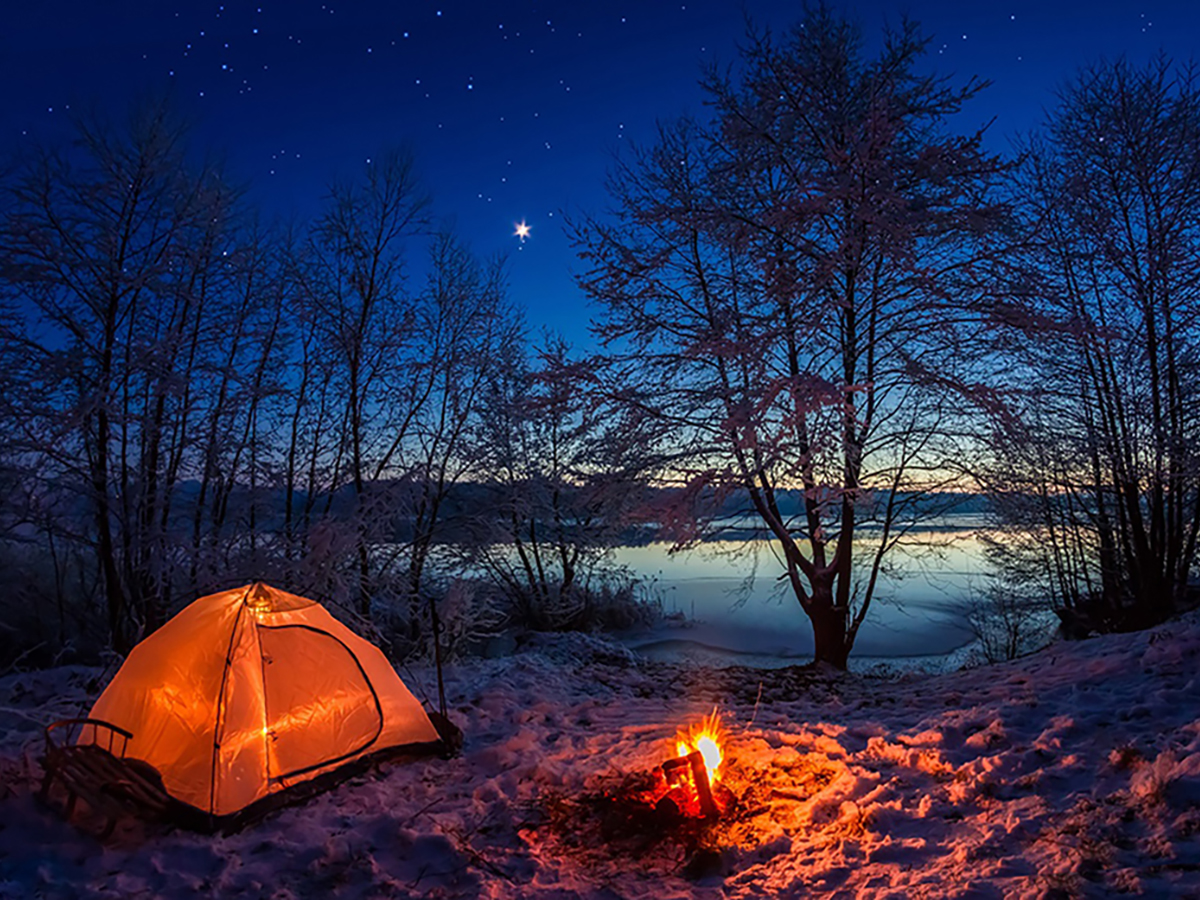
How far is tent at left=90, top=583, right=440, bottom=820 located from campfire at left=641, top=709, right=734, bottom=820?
8.38 ft

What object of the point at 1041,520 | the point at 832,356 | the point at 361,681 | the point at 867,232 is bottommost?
the point at 361,681

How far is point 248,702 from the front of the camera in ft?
16.7

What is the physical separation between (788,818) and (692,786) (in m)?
0.67

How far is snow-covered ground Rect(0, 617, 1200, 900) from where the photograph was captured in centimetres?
338

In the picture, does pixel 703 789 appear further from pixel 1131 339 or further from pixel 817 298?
pixel 1131 339

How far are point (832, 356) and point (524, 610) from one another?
1109cm

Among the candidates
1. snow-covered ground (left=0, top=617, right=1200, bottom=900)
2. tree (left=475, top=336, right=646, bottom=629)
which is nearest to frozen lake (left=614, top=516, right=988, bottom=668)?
tree (left=475, top=336, right=646, bottom=629)

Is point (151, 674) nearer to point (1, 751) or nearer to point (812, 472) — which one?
point (1, 751)

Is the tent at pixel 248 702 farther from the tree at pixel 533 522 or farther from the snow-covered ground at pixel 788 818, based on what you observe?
the tree at pixel 533 522

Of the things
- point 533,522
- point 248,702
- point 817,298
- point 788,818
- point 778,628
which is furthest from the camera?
point 778,628

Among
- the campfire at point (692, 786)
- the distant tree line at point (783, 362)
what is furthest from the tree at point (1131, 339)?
the campfire at point (692, 786)

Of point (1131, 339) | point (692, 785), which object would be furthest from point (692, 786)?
point (1131, 339)

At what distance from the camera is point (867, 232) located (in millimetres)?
7520

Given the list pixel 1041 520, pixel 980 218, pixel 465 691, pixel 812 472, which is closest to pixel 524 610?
pixel 465 691
